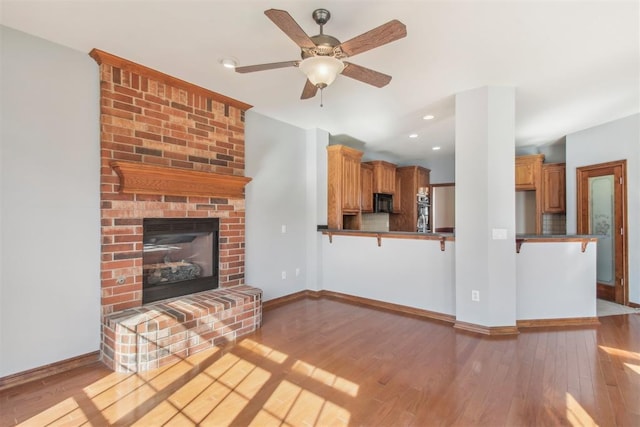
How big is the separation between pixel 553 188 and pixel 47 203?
22.7ft

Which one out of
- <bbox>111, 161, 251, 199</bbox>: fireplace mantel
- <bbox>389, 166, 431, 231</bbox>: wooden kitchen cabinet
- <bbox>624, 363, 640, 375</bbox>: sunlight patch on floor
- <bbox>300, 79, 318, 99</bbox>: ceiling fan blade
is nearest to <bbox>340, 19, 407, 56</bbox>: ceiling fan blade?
<bbox>300, 79, 318, 99</bbox>: ceiling fan blade

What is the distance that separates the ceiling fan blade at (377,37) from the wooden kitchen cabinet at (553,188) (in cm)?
518

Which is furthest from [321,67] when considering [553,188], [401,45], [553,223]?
[553,223]

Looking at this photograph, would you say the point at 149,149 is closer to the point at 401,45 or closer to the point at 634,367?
the point at 401,45

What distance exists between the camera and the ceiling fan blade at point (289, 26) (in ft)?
4.85

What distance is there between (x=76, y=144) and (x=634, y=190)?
6.47 m

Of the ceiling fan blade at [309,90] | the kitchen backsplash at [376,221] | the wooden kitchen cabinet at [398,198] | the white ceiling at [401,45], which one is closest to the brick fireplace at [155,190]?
the white ceiling at [401,45]

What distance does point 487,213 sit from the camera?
310 cm

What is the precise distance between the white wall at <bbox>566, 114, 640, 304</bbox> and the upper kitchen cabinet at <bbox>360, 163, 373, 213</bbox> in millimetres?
3327

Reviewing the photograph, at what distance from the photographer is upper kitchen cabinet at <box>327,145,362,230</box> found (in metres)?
4.66

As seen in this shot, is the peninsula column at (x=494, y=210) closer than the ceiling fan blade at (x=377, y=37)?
No

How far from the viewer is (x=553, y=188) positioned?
5340 mm

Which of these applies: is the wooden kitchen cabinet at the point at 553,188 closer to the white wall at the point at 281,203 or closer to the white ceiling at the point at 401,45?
the white ceiling at the point at 401,45

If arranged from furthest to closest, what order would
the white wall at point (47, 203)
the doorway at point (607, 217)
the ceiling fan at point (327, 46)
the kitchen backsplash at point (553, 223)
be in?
the kitchen backsplash at point (553, 223) → the doorway at point (607, 217) → the white wall at point (47, 203) → the ceiling fan at point (327, 46)
